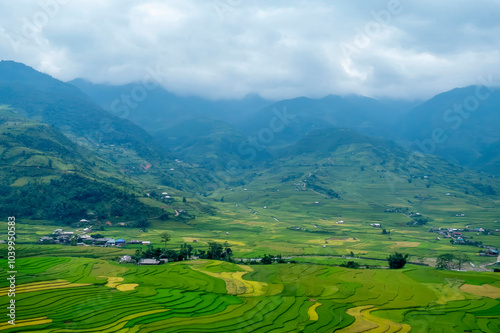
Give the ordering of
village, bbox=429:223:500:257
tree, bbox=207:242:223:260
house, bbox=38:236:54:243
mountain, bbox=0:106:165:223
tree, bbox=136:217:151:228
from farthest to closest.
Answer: mountain, bbox=0:106:165:223 → tree, bbox=136:217:151:228 → village, bbox=429:223:500:257 → house, bbox=38:236:54:243 → tree, bbox=207:242:223:260

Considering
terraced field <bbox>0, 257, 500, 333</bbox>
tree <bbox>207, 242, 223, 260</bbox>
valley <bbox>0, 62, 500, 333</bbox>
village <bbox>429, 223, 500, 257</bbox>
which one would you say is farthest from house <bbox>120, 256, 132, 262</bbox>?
village <bbox>429, 223, 500, 257</bbox>

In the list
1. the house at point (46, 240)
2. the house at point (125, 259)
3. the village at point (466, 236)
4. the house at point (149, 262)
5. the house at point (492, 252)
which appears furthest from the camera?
the village at point (466, 236)

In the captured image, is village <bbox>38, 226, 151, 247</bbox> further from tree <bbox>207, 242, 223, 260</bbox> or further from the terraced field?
the terraced field

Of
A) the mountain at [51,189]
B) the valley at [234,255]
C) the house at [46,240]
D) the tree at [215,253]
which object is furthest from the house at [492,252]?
the house at [46,240]

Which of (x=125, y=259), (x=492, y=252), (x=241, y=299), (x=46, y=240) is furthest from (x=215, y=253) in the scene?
(x=492, y=252)

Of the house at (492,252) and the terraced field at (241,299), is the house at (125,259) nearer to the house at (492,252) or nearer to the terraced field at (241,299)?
the terraced field at (241,299)

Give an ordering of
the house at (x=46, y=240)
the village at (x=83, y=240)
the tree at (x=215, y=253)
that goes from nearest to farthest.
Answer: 1. the tree at (x=215, y=253)
2. the house at (x=46, y=240)
3. the village at (x=83, y=240)

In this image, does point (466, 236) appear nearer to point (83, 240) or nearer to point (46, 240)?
point (83, 240)

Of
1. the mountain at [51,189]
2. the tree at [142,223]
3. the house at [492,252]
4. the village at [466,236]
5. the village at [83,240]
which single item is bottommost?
the house at [492,252]
